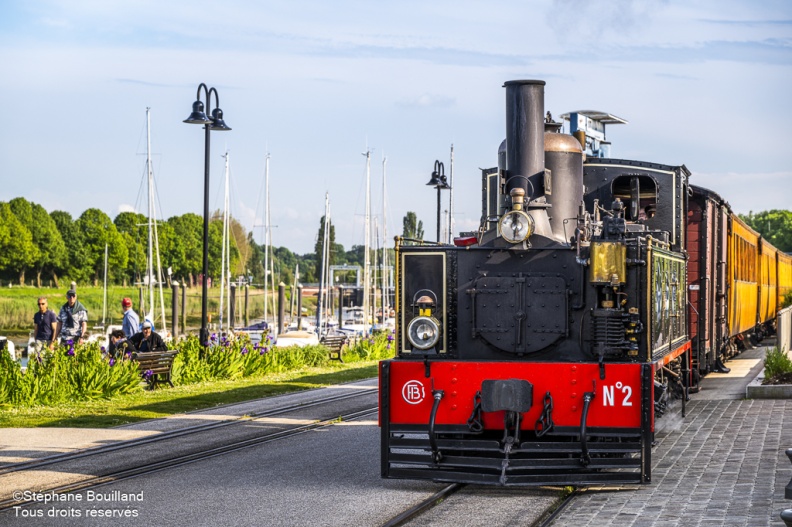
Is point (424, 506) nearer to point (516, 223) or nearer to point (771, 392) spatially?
point (516, 223)

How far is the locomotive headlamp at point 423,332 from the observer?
1038 centimetres

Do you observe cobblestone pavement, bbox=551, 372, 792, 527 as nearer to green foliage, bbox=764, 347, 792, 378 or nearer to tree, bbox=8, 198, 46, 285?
green foliage, bbox=764, 347, 792, 378

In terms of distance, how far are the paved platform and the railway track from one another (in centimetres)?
457

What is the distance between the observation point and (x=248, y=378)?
78.7 ft

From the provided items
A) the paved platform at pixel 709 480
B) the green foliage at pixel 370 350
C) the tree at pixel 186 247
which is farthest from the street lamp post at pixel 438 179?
the tree at pixel 186 247

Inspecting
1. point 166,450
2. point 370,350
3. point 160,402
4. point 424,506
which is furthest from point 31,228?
point 424,506

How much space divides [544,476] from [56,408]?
32.8ft

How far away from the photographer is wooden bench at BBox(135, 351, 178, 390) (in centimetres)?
1981

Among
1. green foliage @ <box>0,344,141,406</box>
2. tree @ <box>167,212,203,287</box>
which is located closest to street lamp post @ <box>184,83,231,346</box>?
green foliage @ <box>0,344,141,406</box>

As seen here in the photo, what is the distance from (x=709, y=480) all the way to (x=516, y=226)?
3.12 meters

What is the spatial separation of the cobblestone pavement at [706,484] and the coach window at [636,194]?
282 centimetres

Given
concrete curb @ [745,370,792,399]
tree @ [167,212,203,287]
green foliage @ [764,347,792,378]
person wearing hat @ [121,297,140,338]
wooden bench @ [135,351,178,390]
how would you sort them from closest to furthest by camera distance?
concrete curb @ [745,370,792,399]
green foliage @ [764,347,792,378]
wooden bench @ [135,351,178,390]
person wearing hat @ [121,297,140,338]
tree @ [167,212,203,287]

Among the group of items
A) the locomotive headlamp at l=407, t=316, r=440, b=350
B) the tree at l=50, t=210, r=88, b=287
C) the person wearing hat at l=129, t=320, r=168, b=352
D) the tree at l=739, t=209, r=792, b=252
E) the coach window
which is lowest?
the person wearing hat at l=129, t=320, r=168, b=352

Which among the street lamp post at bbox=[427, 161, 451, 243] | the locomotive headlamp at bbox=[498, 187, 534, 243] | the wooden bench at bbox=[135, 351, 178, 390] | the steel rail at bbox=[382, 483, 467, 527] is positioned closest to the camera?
the steel rail at bbox=[382, 483, 467, 527]
